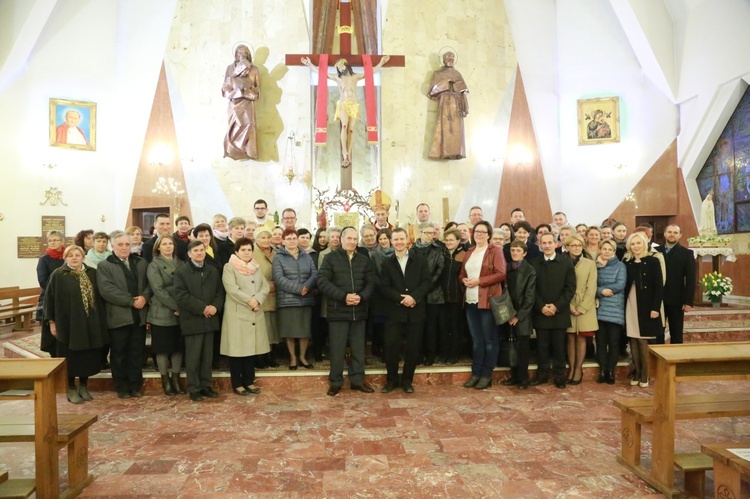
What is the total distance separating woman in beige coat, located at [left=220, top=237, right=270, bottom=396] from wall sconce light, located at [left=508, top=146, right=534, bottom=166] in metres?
8.21

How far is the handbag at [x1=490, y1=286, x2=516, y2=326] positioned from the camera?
4.62 metres

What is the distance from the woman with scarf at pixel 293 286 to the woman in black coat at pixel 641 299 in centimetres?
315

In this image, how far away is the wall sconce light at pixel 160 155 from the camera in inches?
436

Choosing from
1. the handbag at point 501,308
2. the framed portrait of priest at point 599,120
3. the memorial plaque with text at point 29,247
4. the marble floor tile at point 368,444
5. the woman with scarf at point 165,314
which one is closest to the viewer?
the marble floor tile at point 368,444

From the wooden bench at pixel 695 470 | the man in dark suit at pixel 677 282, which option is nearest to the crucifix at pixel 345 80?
the man in dark suit at pixel 677 282

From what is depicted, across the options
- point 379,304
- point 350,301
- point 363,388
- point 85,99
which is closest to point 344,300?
point 350,301

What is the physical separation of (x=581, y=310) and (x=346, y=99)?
6.85 m

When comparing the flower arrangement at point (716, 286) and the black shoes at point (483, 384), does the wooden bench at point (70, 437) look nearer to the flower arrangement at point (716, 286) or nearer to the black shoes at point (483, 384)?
the black shoes at point (483, 384)

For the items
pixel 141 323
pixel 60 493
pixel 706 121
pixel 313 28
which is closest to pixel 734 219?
pixel 706 121

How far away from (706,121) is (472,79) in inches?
192

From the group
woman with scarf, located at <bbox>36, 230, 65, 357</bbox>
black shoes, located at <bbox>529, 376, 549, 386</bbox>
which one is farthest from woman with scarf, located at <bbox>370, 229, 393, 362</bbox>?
woman with scarf, located at <bbox>36, 230, 65, 357</bbox>

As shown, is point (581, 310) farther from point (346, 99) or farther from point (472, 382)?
point (346, 99)

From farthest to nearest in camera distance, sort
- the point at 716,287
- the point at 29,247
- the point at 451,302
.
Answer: the point at 29,247 < the point at 716,287 < the point at 451,302

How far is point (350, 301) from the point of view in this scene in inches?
179
